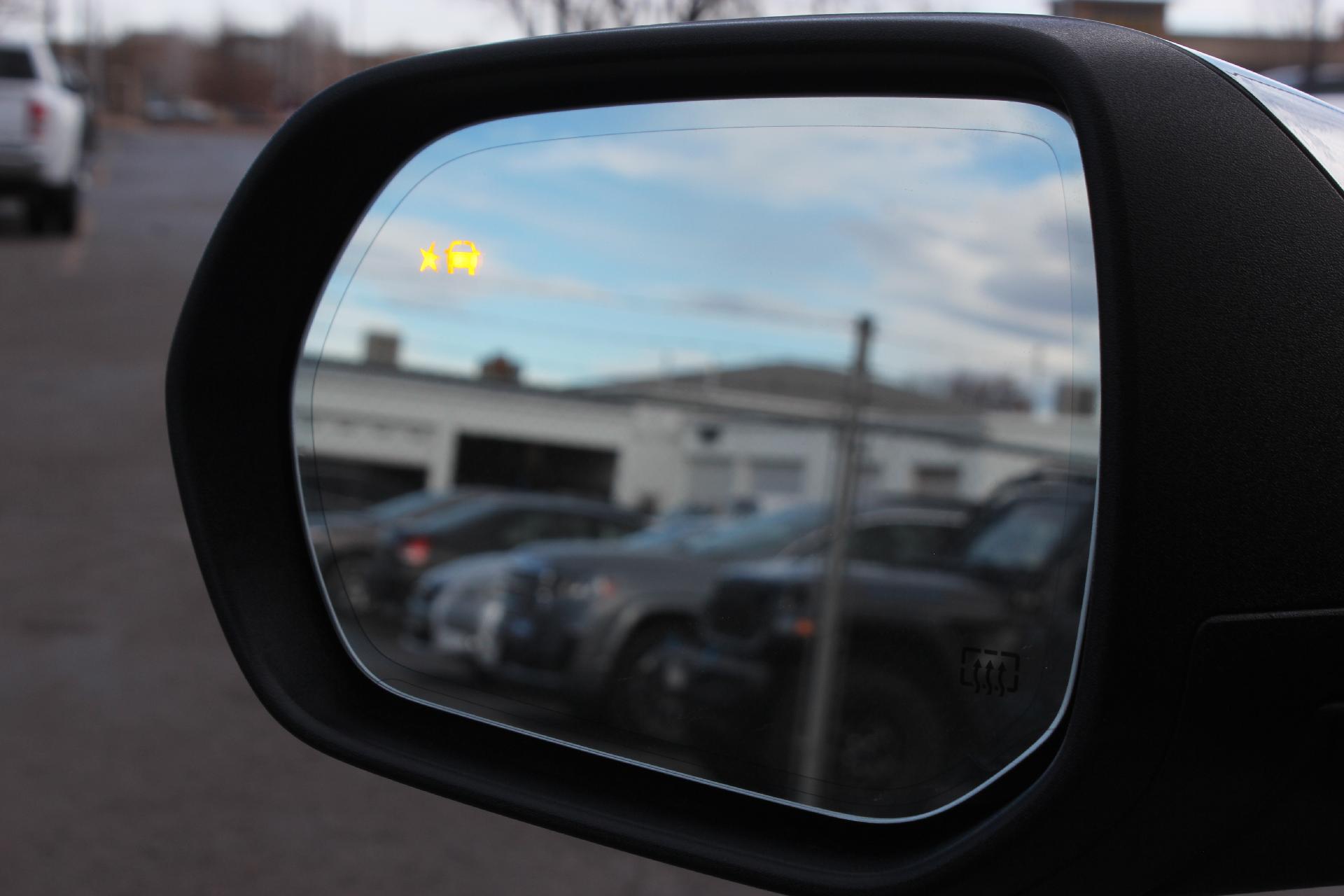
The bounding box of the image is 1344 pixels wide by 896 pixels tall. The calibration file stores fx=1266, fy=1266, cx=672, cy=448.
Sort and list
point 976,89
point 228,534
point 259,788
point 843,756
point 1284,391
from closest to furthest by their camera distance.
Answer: point 1284,391 → point 976,89 → point 228,534 → point 259,788 → point 843,756

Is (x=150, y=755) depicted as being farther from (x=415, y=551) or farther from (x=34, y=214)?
(x=34, y=214)

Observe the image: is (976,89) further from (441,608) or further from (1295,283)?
(441,608)

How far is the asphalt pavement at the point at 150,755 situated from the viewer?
4.10 m

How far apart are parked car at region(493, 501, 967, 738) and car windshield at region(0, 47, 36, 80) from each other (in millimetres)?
8771

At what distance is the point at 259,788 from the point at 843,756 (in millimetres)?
2505

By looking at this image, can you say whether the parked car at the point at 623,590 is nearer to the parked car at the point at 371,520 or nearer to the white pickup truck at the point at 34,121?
the parked car at the point at 371,520

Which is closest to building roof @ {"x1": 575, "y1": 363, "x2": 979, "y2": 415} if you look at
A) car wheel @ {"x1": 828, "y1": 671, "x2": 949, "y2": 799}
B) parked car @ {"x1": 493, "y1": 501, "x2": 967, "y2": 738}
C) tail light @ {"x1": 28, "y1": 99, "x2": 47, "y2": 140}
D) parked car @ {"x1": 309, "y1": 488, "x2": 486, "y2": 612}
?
parked car @ {"x1": 309, "y1": 488, "x2": 486, "y2": 612}

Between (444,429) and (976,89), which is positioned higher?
(976,89)

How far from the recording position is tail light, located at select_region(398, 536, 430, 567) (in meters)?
9.56

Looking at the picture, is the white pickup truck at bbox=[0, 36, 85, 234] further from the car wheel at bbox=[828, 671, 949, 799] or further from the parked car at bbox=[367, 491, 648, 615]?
the car wheel at bbox=[828, 671, 949, 799]

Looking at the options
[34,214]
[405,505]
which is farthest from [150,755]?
[34,214]

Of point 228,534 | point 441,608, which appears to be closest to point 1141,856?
point 228,534

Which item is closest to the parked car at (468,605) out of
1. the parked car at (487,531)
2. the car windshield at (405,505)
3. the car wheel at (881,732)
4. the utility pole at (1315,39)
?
the parked car at (487,531)

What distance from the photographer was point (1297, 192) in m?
0.88
